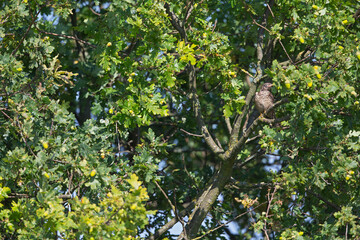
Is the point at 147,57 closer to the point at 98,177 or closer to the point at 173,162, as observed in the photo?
the point at 98,177

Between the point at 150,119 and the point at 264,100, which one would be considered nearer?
the point at 150,119

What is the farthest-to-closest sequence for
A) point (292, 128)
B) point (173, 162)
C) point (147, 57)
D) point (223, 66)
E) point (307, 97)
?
1. point (173, 162)
2. point (223, 66)
3. point (147, 57)
4. point (292, 128)
5. point (307, 97)

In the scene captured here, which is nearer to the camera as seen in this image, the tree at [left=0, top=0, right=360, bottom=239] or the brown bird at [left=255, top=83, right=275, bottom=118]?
the tree at [left=0, top=0, right=360, bottom=239]

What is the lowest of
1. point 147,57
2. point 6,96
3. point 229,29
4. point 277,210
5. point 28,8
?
point 277,210

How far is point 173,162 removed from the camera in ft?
26.6

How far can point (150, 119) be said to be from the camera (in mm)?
6219

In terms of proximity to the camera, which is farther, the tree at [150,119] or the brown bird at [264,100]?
the brown bird at [264,100]

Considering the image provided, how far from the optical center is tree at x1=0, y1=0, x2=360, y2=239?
5215mm

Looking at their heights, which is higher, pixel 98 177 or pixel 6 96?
pixel 6 96

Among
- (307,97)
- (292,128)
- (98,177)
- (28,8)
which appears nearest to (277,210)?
(292,128)

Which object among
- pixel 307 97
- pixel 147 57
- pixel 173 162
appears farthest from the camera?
pixel 173 162

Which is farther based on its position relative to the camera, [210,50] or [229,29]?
[229,29]

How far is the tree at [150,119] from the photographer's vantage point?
17.1ft

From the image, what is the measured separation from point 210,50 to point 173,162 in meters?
2.20
